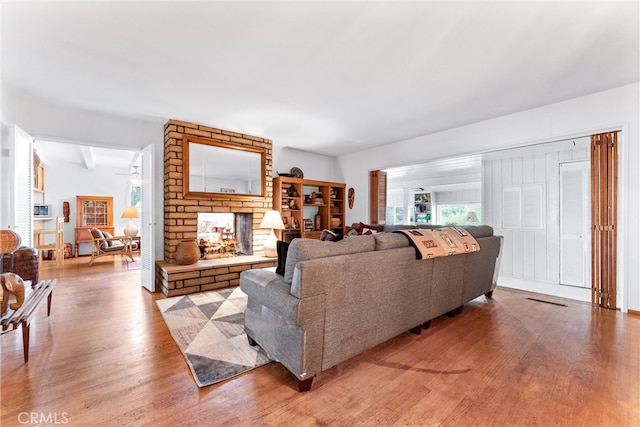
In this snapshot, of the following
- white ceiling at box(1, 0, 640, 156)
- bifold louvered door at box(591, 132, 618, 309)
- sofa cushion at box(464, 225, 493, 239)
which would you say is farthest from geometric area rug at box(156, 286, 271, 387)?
bifold louvered door at box(591, 132, 618, 309)

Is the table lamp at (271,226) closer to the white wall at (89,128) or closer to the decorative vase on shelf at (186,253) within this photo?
the decorative vase on shelf at (186,253)

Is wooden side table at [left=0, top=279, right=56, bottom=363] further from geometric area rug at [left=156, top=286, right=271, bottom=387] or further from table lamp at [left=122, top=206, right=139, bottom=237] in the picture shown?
table lamp at [left=122, top=206, right=139, bottom=237]

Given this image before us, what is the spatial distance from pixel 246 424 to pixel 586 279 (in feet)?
17.6

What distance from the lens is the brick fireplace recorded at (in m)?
3.62

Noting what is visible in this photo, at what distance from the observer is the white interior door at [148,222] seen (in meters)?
3.71

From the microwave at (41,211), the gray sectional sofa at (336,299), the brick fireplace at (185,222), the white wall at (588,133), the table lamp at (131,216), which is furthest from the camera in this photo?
the table lamp at (131,216)

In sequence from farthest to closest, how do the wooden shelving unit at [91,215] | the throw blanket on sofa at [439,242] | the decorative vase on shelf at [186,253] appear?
the wooden shelving unit at [91,215] → the decorative vase on shelf at [186,253] → the throw blanket on sofa at [439,242]

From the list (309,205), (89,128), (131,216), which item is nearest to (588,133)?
(309,205)

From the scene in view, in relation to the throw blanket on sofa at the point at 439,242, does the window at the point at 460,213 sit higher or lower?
higher

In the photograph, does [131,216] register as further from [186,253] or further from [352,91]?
[352,91]

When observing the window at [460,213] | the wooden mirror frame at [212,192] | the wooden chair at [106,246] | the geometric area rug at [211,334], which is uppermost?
the wooden mirror frame at [212,192]

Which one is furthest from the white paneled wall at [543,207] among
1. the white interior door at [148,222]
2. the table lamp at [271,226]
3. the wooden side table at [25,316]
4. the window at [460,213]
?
the wooden side table at [25,316]

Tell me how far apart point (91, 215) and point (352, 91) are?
8314 mm

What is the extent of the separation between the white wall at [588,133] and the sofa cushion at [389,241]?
270cm
